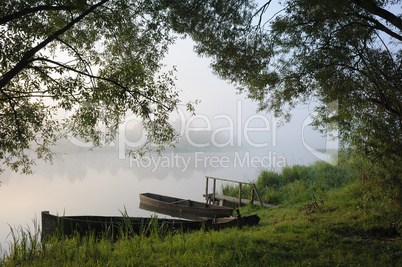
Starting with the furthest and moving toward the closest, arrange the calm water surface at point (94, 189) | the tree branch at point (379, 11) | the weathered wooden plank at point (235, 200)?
1. the calm water surface at point (94, 189)
2. the weathered wooden plank at point (235, 200)
3. the tree branch at point (379, 11)

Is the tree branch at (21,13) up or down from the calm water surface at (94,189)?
up

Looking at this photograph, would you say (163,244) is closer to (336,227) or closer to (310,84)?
(336,227)

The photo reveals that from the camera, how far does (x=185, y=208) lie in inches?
510

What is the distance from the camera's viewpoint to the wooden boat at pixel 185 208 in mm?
12016

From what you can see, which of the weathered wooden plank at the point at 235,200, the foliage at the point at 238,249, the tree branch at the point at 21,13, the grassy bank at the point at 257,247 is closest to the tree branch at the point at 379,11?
the grassy bank at the point at 257,247

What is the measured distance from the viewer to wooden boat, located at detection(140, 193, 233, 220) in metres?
Answer: 12.0

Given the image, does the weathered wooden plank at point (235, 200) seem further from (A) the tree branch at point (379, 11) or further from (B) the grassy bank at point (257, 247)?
(A) the tree branch at point (379, 11)

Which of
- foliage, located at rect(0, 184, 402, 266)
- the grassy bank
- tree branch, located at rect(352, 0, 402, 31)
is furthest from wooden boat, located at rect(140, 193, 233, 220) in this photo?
tree branch, located at rect(352, 0, 402, 31)

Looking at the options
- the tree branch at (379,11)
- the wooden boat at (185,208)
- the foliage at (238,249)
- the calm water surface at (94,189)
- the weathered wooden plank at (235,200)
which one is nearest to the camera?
the foliage at (238,249)

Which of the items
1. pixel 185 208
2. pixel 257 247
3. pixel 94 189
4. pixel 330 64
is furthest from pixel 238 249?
pixel 94 189

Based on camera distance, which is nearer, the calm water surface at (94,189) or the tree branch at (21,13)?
the tree branch at (21,13)

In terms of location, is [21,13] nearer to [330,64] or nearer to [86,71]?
[86,71]

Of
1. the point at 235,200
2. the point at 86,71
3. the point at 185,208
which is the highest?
the point at 86,71

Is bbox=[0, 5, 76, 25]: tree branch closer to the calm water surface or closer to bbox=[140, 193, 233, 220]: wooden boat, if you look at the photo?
the calm water surface
